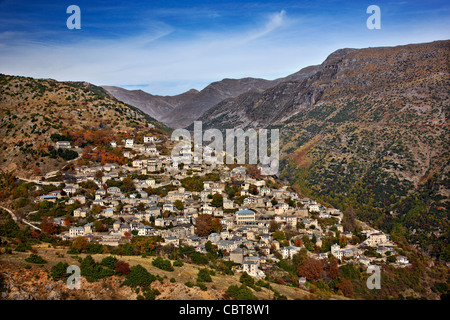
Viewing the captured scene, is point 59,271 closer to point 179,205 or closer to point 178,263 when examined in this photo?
point 178,263

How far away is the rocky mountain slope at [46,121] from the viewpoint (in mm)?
45844

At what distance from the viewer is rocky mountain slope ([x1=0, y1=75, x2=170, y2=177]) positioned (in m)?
45.8

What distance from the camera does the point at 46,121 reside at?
53.8 meters

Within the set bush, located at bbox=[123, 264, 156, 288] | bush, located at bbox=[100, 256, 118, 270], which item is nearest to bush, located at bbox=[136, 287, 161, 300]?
bush, located at bbox=[123, 264, 156, 288]

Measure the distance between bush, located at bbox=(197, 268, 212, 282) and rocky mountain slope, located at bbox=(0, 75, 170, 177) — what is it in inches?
1019

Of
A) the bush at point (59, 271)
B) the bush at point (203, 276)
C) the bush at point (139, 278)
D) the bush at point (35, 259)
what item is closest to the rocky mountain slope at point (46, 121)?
the bush at point (35, 259)

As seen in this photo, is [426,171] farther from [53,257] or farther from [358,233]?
[53,257]

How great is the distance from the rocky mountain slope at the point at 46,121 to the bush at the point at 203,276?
25.9 metres

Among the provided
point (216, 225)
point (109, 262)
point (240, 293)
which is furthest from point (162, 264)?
point (216, 225)

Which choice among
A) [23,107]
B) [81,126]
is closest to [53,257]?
[81,126]

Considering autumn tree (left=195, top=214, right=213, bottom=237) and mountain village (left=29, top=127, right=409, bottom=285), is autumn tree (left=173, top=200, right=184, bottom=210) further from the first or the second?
autumn tree (left=195, top=214, right=213, bottom=237)

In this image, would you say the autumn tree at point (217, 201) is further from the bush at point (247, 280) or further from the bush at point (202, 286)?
the bush at point (202, 286)

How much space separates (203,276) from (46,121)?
38410mm

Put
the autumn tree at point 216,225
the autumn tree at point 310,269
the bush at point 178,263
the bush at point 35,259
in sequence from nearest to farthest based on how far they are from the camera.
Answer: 1. the bush at point 35,259
2. the bush at point 178,263
3. the autumn tree at point 310,269
4. the autumn tree at point 216,225
